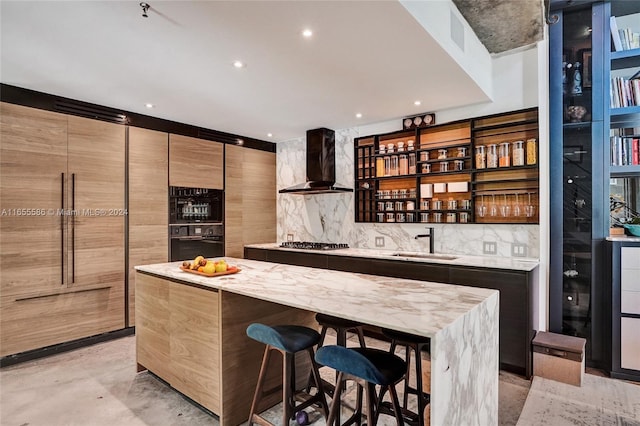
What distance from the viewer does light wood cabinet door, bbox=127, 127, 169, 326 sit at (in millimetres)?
3867

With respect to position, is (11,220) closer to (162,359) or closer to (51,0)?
(162,359)

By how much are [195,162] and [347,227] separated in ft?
7.14

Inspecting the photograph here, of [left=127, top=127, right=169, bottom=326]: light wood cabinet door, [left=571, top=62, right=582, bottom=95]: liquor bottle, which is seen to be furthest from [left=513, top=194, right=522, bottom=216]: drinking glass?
[left=127, top=127, right=169, bottom=326]: light wood cabinet door

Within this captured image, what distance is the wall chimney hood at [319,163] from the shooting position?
4621mm

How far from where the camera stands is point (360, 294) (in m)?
1.88

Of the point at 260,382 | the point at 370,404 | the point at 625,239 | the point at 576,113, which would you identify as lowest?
the point at 260,382

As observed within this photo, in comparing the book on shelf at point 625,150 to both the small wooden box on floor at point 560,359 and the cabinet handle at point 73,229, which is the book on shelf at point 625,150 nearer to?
the small wooden box on floor at point 560,359

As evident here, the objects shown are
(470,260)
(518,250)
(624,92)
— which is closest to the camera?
(624,92)

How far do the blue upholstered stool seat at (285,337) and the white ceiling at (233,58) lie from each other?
69.7 inches

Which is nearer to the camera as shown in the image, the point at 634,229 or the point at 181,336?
the point at 181,336

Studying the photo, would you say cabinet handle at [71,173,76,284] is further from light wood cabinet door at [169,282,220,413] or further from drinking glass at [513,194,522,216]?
drinking glass at [513,194,522,216]

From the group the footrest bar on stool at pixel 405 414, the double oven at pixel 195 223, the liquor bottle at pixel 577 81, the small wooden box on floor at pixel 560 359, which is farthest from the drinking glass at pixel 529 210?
the double oven at pixel 195 223

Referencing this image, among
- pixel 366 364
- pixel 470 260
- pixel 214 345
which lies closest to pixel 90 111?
pixel 214 345

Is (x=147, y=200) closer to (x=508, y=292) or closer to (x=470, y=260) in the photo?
(x=470, y=260)
